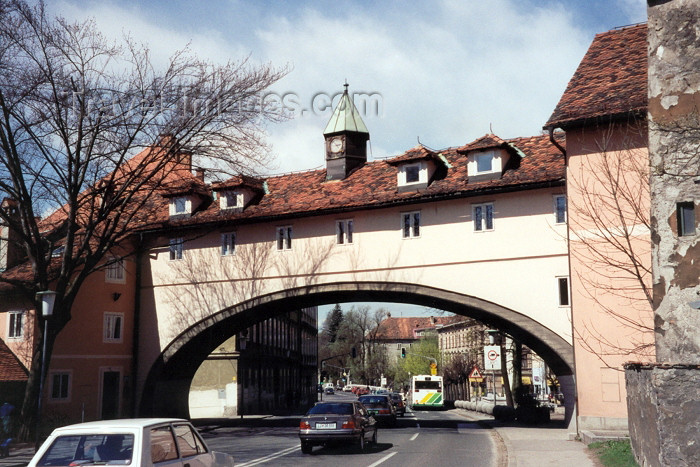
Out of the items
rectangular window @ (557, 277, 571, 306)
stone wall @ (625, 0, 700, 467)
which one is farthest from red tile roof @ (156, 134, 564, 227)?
stone wall @ (625, 0, 700, 467)

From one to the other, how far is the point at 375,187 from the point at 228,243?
784 centimetres

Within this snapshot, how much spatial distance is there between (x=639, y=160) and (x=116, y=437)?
19.3 metres

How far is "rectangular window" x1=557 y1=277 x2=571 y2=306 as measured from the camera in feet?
88.7

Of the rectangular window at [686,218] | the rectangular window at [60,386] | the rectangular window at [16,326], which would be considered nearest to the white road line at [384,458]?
the rectangular window at [686,218]

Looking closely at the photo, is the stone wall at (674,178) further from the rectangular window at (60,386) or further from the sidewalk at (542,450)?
the rectangular window at (60,386)

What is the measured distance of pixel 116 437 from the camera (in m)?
8.36

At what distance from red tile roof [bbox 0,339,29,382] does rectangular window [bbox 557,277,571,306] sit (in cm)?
2269

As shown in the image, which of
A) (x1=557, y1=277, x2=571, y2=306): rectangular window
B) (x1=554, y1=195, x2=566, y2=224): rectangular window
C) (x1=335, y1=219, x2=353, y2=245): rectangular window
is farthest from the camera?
(x1=335, y1=219, x2=353, y2=245): rectangular window

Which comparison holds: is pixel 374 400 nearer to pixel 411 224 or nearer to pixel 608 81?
pixel 411 224

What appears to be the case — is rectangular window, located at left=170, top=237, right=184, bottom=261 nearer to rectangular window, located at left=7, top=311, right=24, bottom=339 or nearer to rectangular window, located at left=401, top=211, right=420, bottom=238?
rectangular window, located at left=7, top=311, right=24, bottom=339

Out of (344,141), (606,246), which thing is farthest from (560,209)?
(344,141)

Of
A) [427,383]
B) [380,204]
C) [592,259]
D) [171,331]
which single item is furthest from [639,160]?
[427,383]

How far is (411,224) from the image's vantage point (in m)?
30.6

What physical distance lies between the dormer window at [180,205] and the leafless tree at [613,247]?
19373mm
